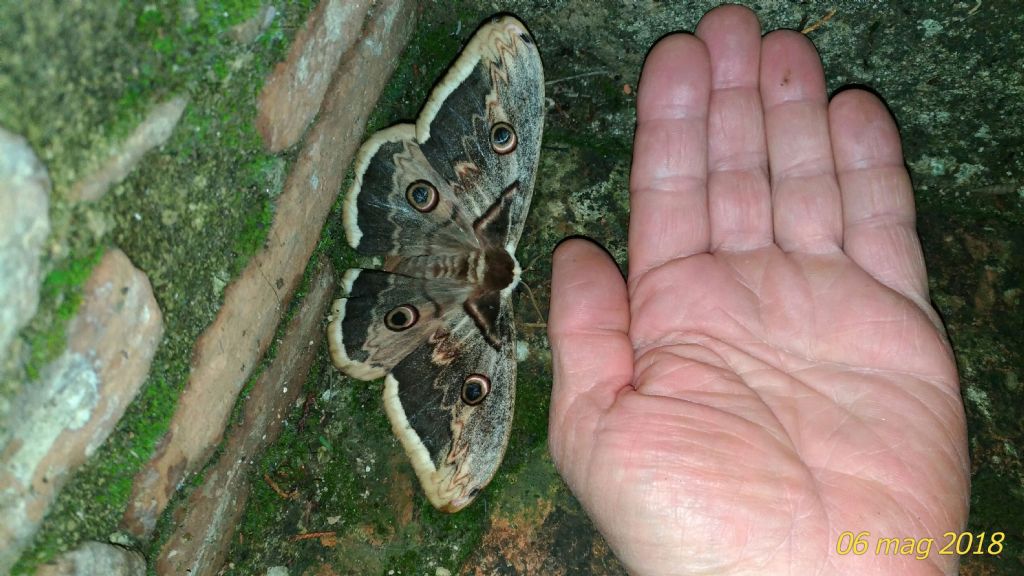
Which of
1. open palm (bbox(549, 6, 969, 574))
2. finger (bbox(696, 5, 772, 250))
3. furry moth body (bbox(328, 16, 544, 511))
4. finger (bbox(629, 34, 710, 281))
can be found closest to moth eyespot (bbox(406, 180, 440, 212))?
furry moth body (bbox(328, 16, 544, 511))

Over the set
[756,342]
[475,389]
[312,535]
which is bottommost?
[312,535]

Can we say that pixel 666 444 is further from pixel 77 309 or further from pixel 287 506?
pixel 77 309

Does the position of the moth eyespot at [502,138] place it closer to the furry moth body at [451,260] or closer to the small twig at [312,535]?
the furry moth body at [451,260]

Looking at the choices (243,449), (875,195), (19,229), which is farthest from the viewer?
(875,195)

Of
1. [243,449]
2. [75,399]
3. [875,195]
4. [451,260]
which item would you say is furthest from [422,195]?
[875,195]

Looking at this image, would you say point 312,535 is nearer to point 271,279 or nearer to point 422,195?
point 271,279

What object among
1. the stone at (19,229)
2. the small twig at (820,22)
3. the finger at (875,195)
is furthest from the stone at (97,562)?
the small twig at (820,22)
